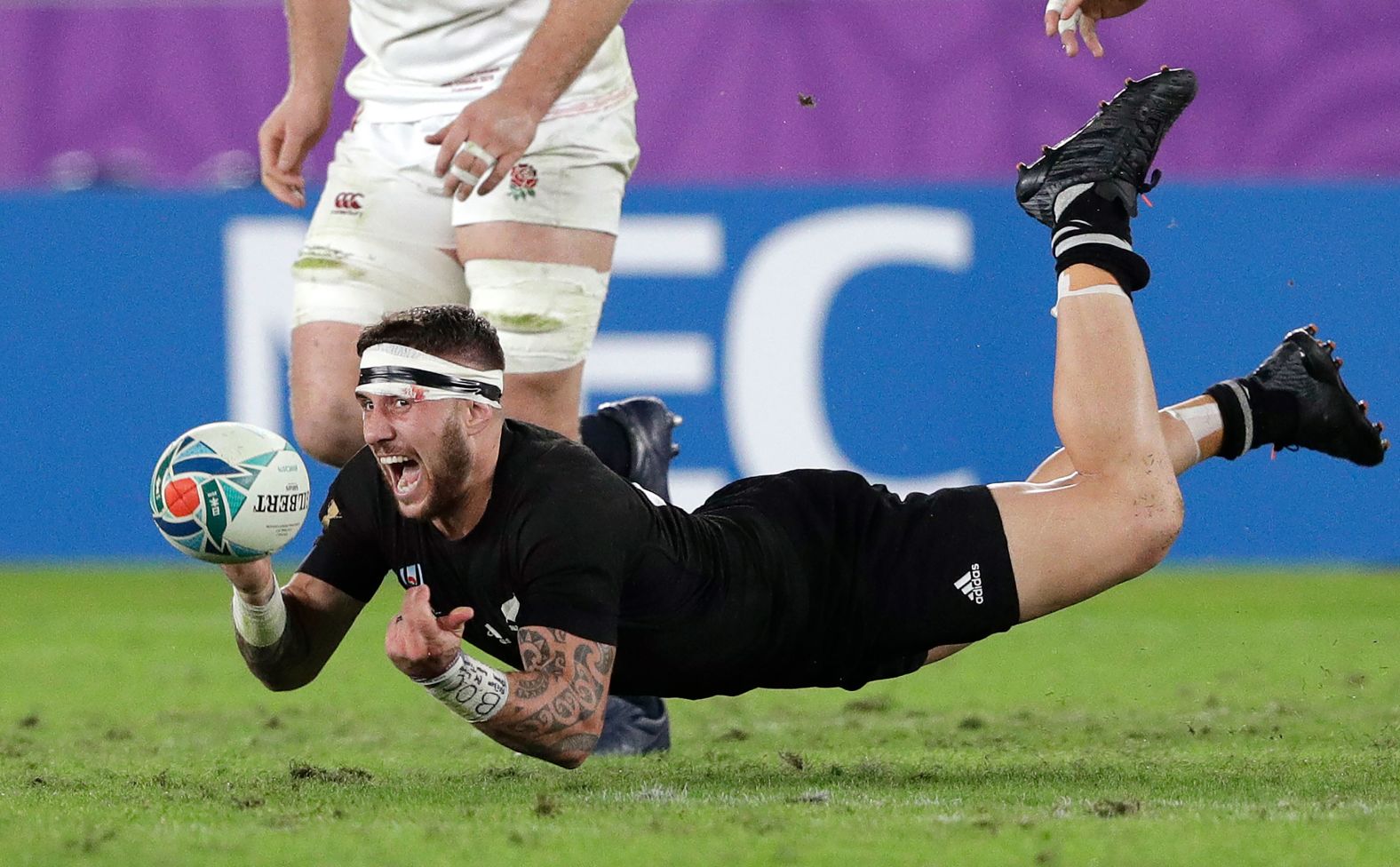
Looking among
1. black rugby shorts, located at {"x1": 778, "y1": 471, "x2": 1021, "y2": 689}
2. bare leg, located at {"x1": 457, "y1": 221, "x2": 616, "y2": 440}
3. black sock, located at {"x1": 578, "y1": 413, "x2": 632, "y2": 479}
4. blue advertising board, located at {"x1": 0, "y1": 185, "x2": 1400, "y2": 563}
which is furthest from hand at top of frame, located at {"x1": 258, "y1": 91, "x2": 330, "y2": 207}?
blue advertising board, located at {"x1": 0, "y1": 185, "x2": 1400, "y2": 563}

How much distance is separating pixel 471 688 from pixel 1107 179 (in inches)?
87.3

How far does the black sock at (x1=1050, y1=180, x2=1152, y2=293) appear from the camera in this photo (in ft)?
16.5

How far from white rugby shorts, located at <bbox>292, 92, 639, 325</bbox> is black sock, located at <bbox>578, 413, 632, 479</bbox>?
0.48 meters

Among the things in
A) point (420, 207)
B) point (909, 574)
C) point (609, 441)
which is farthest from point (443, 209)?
point (909, 574)

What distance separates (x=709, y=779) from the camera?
4637mm

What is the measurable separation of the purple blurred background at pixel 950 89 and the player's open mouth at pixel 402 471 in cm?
850

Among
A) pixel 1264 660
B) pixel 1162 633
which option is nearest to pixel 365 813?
pixel 1264 660

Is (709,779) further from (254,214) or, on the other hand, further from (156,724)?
(254,214)

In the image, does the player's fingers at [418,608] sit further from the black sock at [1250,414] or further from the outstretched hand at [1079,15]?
the black sock at [1250,414]

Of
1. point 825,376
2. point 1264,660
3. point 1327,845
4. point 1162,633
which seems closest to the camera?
point 1327,845

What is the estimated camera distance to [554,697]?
3951mm

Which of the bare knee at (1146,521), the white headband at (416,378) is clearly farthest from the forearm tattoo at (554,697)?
the bare knee at (1146,521)

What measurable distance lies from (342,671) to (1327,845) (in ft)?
13.5

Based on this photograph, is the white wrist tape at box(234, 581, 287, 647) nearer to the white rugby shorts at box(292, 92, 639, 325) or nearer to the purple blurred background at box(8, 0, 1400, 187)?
the white rugby shorts at box(292, 92, 639, 325)
